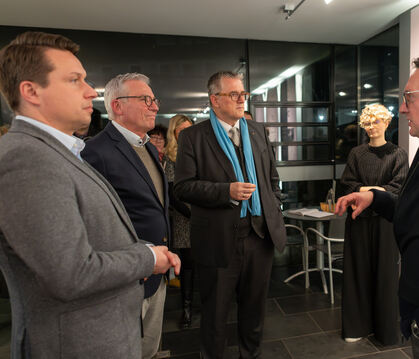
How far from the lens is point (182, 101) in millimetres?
4824

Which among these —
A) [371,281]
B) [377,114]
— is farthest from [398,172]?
[371,281]

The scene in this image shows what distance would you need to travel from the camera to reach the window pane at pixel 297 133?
16.9 feet

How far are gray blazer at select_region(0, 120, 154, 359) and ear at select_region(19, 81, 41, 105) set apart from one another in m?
Answer: 0.07

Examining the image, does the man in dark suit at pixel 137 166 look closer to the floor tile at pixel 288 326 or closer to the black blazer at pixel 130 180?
the black blazer at pixel 130 180

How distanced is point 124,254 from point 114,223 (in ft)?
0.35

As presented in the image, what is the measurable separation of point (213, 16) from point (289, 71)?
5.73ft

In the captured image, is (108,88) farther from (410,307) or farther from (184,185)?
(410,307)

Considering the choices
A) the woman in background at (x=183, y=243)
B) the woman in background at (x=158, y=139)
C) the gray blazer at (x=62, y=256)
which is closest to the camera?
the gray blazer at (x=62, y=256)

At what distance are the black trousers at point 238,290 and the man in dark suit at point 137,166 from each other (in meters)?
0.36

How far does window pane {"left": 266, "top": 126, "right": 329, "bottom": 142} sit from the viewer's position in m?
5.16

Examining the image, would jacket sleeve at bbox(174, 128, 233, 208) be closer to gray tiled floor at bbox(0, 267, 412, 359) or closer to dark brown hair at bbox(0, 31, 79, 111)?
dark brown hair at bbox(0, 31, 79, 111)

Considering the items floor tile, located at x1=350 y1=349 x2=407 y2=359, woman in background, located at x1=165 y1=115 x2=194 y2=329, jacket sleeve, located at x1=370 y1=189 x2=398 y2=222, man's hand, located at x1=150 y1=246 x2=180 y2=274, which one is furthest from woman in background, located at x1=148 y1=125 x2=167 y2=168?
floor tile, located at x1=350 y1=349 x2=407 y2=359

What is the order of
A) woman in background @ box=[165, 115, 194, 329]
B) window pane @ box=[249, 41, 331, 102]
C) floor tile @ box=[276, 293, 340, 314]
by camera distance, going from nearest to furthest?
woman in background @ box=[165, 115, 194, 329]
floor tile @ box=[276, 293, 340, 314]
window pane @ box=[249, 41, 331, 102]

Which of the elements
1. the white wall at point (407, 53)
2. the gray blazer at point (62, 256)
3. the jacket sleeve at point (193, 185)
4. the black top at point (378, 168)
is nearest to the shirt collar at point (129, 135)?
the jacket sleeve at point (193, 185)
